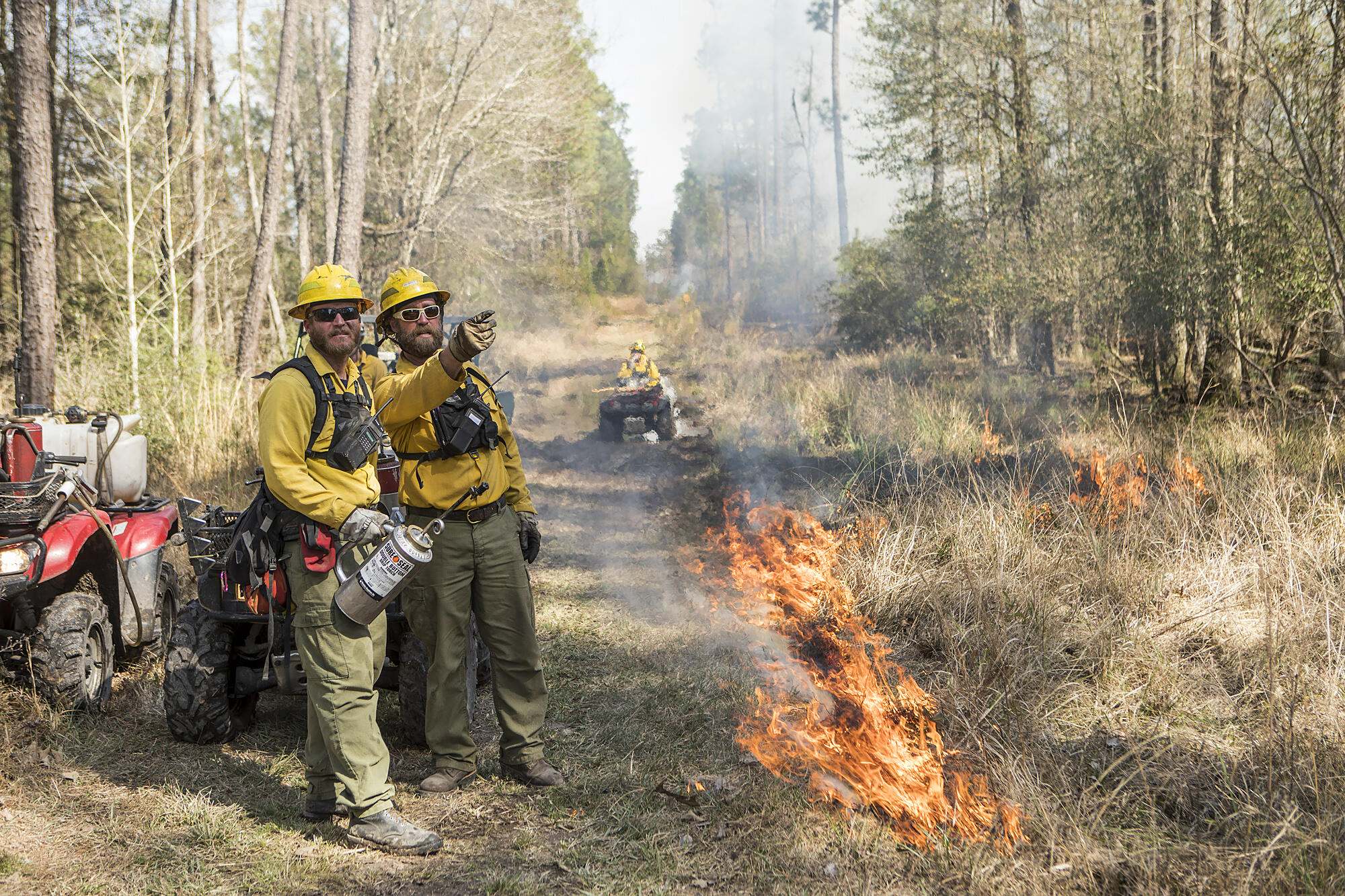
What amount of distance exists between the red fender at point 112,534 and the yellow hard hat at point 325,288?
225 cm

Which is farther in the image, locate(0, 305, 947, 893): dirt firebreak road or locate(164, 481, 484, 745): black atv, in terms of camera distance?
locate(164, 481, 484, 745): black atv

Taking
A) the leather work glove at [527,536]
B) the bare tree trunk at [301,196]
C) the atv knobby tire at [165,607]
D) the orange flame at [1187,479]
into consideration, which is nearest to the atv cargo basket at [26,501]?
the atv knobby tire at [165,607]

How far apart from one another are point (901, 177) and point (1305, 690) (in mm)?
18654

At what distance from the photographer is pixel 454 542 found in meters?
4.08

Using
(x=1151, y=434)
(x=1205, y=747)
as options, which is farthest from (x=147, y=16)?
(x=1205, y=747)

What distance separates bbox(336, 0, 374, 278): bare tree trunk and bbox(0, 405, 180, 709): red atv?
651cm

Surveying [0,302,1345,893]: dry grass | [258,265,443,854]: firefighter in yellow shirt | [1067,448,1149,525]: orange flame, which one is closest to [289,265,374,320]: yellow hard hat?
[258,265,443,854]: firefighter in yellow shirt

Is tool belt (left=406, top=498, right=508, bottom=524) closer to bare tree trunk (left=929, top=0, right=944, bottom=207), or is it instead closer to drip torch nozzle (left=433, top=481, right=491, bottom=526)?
drip torch nozzle (left=433, top=481, right=491, bottom=526)

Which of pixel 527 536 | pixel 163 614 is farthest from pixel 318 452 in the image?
pixel 163 614

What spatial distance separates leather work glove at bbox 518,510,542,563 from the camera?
173 inches

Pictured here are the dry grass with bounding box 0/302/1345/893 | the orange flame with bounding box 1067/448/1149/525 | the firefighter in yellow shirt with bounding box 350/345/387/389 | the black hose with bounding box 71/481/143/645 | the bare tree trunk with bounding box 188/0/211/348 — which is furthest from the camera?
the bare tree trunk with bounding box 188/0/211/348

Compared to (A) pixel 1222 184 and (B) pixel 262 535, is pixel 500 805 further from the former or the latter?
(A) pixel 1222 184

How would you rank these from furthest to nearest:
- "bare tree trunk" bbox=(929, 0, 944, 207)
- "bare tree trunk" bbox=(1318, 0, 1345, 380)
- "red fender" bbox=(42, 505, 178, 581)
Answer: "bare tree trunk" bbox=(929, 0, 944, 207)
"bare tree trunk" bbox=(1318, 0, 1345, 380)
"red fender" bbox=(42, 505, 178, 581)

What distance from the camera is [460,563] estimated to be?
162 inches
